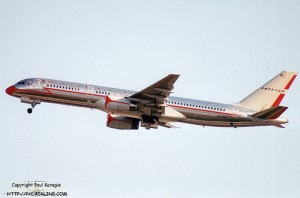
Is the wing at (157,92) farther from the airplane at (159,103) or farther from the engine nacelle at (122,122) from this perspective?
the engine nacelle at (122,122)

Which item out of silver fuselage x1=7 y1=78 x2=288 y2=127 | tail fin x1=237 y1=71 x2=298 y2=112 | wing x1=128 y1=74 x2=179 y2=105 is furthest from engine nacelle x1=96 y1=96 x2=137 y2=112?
tail fin x1=237 y1=71 x2=298 y2=112

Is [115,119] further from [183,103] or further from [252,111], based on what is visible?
[252,111]

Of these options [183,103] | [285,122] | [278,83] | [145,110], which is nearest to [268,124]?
[285,122]

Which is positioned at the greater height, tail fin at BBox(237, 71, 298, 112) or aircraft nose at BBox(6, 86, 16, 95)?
tail fin at BBox(237, 71, 298, 112)

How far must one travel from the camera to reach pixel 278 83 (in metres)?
60.8

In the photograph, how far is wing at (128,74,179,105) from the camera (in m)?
52.8

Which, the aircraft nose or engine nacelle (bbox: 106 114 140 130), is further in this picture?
engine nacelle (bbox: 106 114 140 130)

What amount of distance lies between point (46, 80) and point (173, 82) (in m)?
16.1

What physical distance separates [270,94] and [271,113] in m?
5.27

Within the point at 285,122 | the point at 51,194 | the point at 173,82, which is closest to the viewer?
the point at 51,194

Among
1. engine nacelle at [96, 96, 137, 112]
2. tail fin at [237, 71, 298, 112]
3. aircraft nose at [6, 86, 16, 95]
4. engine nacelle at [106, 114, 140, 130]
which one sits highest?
tail fin at [237, 71, 298, 112]

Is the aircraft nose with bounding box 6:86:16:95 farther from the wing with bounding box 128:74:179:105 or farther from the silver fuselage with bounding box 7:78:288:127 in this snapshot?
the wing with bounding box 128:74:179:105

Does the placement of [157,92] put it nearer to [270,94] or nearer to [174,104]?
[174,104]

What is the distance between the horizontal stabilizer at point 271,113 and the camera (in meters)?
54.5
